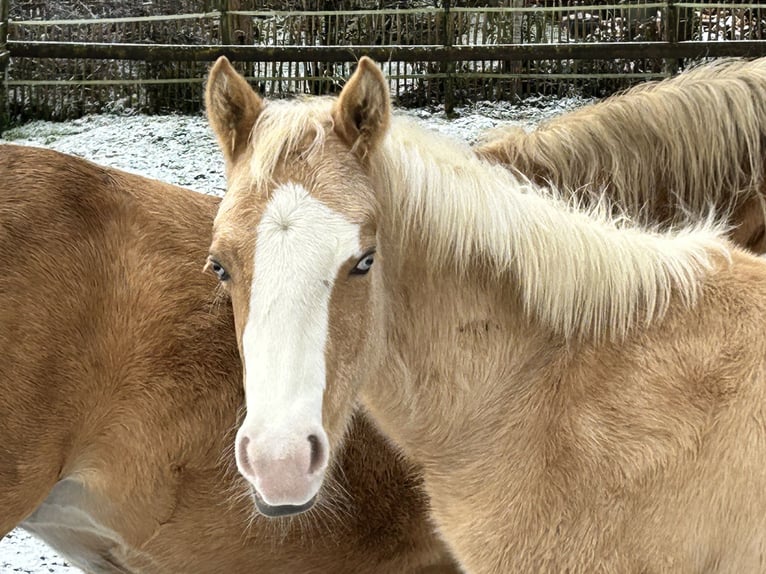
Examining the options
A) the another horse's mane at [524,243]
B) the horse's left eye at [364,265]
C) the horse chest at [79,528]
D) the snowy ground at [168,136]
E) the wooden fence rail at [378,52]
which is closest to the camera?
the horse's left eye at [364,265]

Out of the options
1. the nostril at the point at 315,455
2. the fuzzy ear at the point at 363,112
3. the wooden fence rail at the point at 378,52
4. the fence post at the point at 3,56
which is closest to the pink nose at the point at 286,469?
the nostril at the point at 315,455

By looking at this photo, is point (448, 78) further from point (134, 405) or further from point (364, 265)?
point (364, 265)

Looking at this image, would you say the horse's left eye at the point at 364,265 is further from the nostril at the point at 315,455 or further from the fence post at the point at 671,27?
the fence post at the point at 671,27

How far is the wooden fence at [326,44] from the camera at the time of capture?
35.6ft

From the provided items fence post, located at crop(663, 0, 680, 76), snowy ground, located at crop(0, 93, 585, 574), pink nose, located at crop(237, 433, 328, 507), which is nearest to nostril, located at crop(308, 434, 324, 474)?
pink nose, located at crop(237, 433, 328, 507)

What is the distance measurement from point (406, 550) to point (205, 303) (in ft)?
3.86

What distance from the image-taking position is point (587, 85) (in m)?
11.1

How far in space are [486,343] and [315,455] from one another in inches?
26.1

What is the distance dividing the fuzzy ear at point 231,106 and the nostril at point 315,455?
2.71 feet

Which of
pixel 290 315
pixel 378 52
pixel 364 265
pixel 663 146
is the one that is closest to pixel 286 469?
pixel 290 315

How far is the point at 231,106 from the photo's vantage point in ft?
7.68

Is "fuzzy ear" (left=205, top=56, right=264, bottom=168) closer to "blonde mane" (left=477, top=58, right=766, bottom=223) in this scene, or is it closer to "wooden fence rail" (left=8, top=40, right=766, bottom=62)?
"blonde mane" (left=477, top=58, right=766, bottom=223)

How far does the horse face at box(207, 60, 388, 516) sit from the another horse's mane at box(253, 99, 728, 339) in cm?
10

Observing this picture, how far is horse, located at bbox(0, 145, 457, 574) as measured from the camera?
278 centimetres
